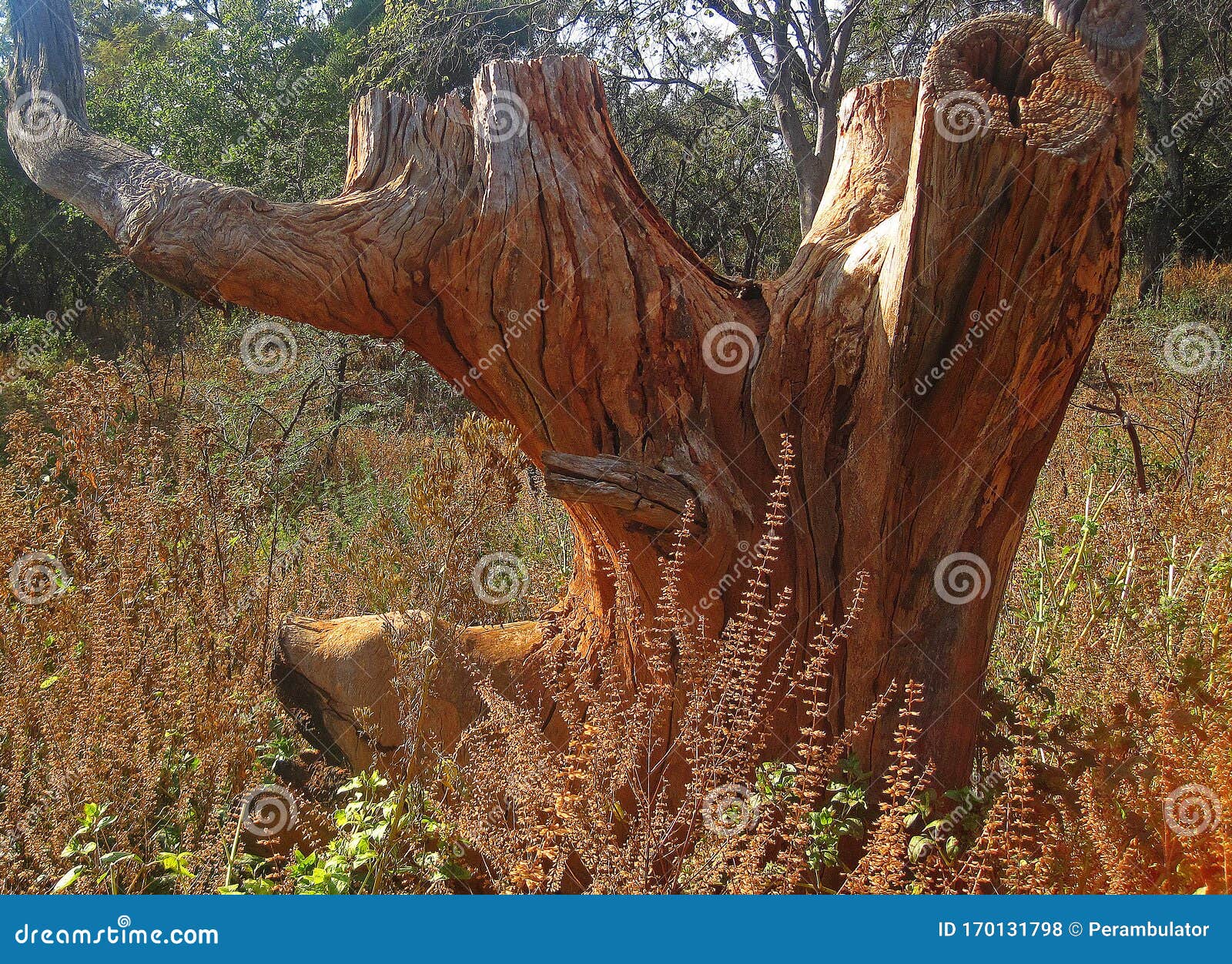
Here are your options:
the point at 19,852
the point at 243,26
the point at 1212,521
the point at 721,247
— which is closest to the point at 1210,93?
the point at 721,247

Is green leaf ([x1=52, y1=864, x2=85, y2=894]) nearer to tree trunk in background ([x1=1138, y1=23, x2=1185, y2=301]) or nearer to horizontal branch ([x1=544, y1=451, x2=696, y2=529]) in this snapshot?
horizontal branch ([x1=544, y1=451, x2=696, y2=529])

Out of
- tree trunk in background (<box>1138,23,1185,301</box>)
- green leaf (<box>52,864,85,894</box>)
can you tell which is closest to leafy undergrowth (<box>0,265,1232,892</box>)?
green leaf (<box>52,864,85,894</box>)

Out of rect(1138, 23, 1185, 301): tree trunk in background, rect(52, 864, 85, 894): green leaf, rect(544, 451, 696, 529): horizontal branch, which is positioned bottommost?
rect(52, 864, 85, 894): green leaf

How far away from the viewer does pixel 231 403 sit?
730 centimetres

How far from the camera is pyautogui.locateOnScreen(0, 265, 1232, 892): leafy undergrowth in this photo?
2.28 metres

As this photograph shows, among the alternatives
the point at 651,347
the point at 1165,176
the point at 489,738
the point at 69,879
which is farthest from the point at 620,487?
the point at 1165,176

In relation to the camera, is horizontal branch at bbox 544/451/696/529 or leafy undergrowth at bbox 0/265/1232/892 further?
horizontal branch at bbox 544/451/696/529

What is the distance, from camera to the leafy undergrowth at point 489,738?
2281 millimetres

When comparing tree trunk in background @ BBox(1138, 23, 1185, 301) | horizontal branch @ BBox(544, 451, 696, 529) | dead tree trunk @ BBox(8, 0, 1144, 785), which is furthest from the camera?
tree trunk in background @ BBox(1138, 23, 1185, 301)

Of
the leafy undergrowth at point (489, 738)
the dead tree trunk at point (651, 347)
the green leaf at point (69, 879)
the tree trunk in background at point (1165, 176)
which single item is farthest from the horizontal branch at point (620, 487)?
the tree trunk in background at point (1165, 176)

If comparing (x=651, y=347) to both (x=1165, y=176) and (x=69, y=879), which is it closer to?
(x=69, y=879)

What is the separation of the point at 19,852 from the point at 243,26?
12.6 metres

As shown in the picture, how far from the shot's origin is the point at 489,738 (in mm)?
3145

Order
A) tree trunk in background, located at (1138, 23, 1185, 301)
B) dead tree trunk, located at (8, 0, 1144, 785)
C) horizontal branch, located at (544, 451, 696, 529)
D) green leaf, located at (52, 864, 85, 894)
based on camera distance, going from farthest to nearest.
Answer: tree trunk in background, located at (1138, 23, 1185, 301) → dead tree trunk, located at (8, 0, 1144, 785) → horizontal branch, located at (544, 451, 696, 529) → green leaf, located at (52, 864, 85, 894)
